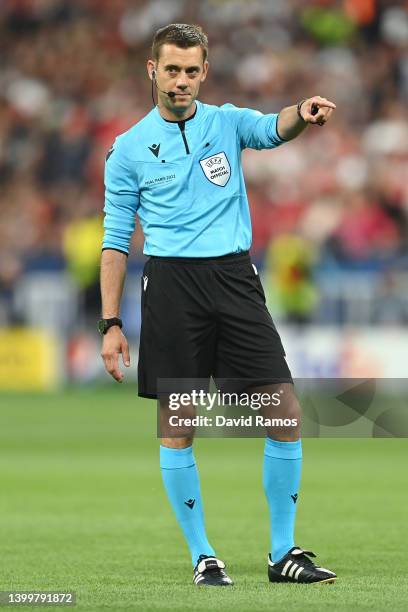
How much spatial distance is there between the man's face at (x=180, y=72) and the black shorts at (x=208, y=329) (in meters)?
0.67

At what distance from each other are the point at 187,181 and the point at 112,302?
1.96ft

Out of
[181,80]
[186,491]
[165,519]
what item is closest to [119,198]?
[181,80]

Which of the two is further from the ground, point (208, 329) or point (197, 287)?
point (197, 287)

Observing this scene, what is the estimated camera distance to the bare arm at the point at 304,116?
5336 millimetres

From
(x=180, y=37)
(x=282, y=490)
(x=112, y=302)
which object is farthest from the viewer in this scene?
(x=112, y=302)

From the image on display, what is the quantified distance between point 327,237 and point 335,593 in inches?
497

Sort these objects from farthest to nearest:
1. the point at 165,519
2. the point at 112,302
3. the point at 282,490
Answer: the point at 165,519 → the point at 112,302 → the point at 282,490

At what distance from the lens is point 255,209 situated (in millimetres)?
18984

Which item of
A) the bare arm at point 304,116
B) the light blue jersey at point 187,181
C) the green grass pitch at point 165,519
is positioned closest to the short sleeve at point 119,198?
the light blue jersey at point 187,181

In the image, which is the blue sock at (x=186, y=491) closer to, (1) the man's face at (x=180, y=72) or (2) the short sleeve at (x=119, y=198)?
(2) the short sleeve at (x=119, y=198)

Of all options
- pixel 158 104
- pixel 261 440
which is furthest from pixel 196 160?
pixel 261 440

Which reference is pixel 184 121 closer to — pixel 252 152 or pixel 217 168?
pixel 217 168

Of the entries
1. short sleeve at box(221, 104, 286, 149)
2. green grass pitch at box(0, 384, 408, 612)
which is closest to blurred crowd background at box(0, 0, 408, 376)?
green grass pitch at box(0, 384, 408, 612)

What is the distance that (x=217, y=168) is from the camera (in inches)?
227
